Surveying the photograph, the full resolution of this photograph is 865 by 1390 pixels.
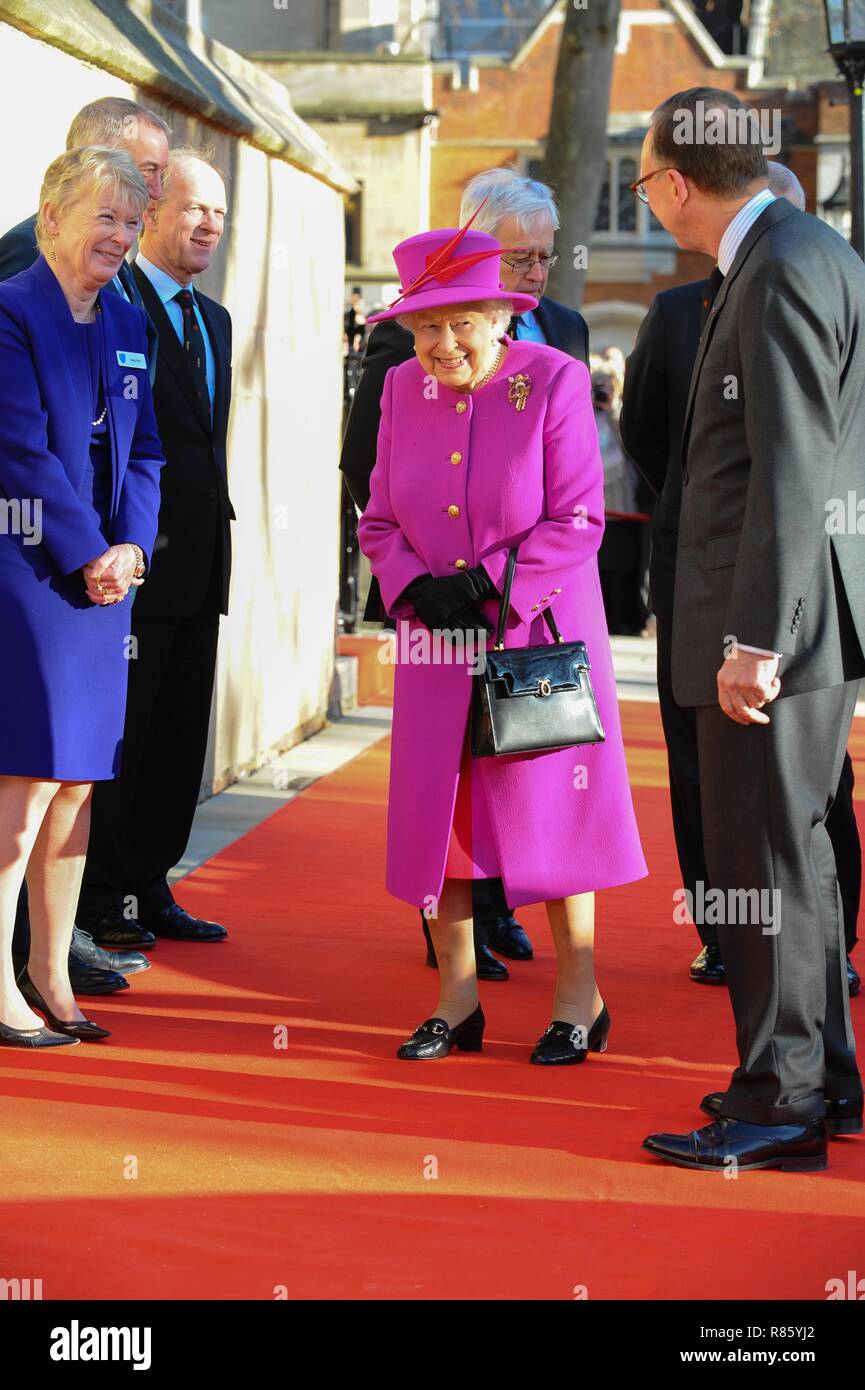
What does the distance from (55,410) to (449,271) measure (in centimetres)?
96

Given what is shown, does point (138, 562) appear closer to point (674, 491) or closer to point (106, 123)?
point (106, 123)

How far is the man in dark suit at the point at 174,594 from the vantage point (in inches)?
225

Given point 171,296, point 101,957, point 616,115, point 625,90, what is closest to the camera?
point 101,957

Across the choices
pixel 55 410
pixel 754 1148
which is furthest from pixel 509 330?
pixel 754 1148

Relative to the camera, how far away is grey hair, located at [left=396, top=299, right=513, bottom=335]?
177 inches

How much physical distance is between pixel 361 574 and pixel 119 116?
11.1 m

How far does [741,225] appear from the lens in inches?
156

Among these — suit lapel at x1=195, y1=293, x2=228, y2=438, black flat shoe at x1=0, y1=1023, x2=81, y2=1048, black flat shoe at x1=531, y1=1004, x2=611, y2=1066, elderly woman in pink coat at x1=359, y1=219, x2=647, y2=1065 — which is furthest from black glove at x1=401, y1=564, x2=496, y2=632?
suit lapel at x1=195, y1=293, x2=228, y2=438

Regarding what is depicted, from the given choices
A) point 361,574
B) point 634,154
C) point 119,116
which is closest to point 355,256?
point 634,154

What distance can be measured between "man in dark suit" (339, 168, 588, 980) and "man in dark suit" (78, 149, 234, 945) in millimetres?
497

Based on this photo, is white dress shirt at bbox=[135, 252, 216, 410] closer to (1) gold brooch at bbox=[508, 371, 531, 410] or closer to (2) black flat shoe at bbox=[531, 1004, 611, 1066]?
(1) gold brooch at bbox=[508, 371, 531, 410]

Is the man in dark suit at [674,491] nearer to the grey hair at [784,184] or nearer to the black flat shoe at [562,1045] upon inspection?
the grey hair at [784,184]

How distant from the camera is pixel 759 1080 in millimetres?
3977
